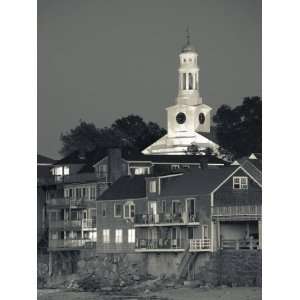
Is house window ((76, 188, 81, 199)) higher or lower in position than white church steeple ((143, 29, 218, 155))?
lower

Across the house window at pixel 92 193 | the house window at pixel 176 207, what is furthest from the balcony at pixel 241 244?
the house window at pixel 92 193

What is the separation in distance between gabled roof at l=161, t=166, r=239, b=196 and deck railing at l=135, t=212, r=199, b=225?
19cm

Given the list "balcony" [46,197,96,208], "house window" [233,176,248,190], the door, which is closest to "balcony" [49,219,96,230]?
"balcony" [46,197,96,208]

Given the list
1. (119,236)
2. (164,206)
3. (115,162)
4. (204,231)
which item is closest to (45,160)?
(115,162)

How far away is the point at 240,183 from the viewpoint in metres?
13.8

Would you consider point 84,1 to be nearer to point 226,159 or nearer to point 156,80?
point 156,80

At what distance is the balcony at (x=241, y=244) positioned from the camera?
1370 centimetres

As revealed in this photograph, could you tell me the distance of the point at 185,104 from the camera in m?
14.0

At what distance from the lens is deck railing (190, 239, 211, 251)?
45.6ft

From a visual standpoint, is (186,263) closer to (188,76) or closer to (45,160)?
(45,160)

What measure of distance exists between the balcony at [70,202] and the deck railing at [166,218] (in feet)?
1.38

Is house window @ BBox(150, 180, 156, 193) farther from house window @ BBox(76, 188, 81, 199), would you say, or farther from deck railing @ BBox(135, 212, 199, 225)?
house window @ BBox(76, 188, 81, 199)
